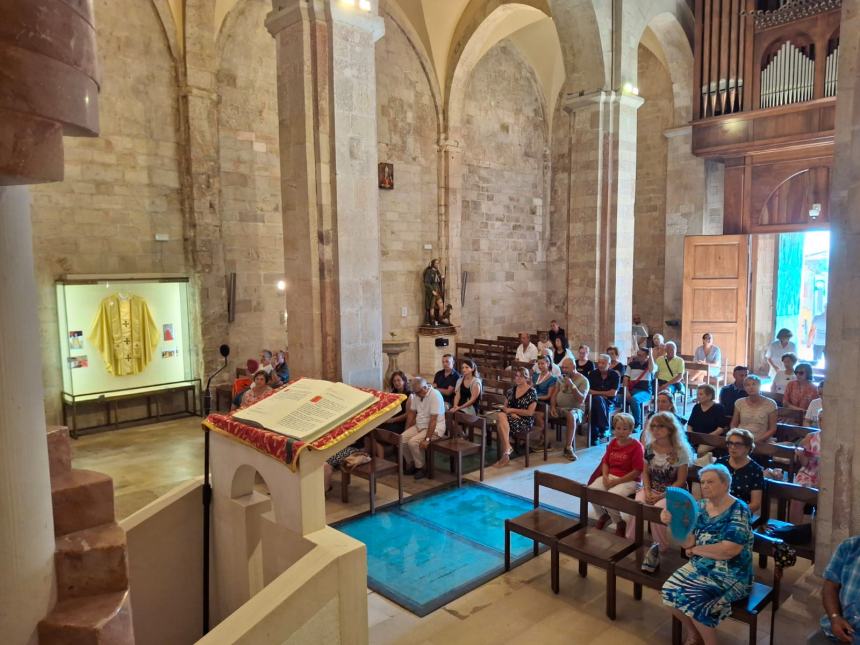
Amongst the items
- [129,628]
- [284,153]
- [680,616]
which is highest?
[284,153]

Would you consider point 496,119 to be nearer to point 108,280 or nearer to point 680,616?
point 108,280

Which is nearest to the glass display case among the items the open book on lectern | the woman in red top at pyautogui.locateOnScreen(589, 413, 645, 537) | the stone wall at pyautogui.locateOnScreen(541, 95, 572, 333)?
the open book on lectern

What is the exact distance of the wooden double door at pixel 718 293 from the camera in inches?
470

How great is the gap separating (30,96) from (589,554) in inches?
165

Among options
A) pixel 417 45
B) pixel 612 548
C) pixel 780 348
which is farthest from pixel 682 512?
pixel 417 45

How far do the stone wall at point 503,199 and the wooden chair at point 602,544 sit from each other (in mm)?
10650

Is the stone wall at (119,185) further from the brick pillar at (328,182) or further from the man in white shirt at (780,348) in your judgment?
the man in white shirt at (780,348)

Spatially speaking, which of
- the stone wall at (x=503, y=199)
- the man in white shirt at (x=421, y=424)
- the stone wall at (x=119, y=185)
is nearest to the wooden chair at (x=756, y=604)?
the man in white shirt at (x=421, y=424)

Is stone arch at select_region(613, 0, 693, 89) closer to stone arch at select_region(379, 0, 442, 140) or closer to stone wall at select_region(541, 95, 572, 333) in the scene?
stone arch at select_region(379, 0, 442, 140)

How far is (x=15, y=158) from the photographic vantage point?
1256 millimetres

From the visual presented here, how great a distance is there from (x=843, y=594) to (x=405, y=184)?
11809 millimetres

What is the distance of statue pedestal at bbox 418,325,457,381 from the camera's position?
13773 millimetres

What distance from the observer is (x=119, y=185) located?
9977 millimetres

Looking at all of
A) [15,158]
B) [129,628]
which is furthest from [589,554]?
[15,158]
